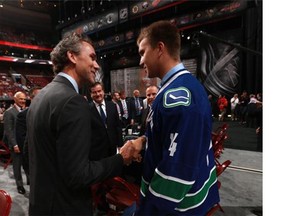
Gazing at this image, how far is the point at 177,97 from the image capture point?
0.86 m

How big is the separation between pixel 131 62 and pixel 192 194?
14397 millimetres

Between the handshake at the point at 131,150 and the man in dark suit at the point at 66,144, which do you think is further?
the handshake at the point at 131,150

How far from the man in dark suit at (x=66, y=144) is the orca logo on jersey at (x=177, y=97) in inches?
12.5

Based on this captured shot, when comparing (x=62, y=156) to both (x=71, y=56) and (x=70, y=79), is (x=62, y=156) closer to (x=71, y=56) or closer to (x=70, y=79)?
(x=70, y=79)

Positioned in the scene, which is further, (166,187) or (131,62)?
(131,62)

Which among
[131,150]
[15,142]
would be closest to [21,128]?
[15,142]

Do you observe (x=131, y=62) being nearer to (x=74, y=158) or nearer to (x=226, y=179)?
(x=226, y=179)

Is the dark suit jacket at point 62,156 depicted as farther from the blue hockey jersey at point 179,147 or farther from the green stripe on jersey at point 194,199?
the green stripe on jersey at point 194,199

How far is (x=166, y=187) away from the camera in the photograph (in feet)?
2.81

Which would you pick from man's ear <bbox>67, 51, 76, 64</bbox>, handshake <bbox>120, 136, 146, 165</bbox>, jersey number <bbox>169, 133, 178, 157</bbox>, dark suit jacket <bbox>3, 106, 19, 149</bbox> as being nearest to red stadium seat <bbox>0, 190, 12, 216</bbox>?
handshake <bbox>120, 136, 146, 165</bbox>

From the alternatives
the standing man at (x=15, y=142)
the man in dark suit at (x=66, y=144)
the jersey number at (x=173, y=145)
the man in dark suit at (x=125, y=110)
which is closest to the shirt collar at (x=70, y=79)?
the man in dark suit at (x=66, y=144)

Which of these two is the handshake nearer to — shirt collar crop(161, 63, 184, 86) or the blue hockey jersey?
the blue hockey jersey

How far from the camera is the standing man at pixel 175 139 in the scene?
A: 84cm
